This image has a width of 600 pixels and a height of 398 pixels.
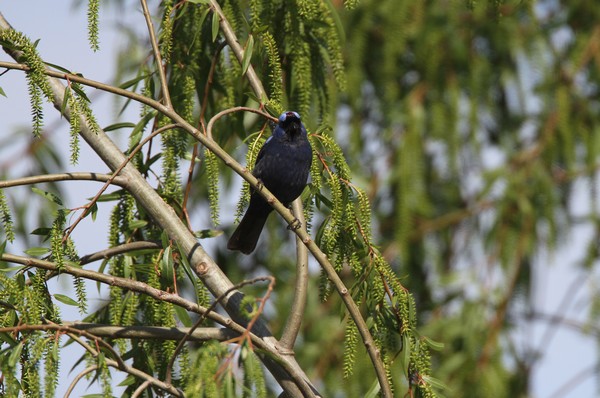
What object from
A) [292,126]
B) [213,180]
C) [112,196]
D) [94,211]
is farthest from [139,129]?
[292,126]

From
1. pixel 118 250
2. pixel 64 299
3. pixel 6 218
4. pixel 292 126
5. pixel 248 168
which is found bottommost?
pixel 64 299

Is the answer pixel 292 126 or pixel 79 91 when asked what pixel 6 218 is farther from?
pixel 292 126

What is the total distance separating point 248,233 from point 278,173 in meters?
0.31

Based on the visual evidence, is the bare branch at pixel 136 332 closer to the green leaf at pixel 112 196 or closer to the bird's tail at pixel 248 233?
the green leaf at pixel 112 196

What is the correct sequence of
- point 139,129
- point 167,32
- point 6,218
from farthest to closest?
point 139,129 < point 167,32 < point 6,218

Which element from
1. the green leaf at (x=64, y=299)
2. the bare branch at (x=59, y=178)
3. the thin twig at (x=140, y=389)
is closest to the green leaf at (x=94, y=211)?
the bare branch at (x=59, y=178)

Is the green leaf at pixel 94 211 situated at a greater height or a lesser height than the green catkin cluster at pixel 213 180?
lesser

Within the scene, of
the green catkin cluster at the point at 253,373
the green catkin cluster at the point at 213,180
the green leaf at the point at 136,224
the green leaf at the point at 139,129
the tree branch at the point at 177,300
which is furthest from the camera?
the green leaf at the point at 139,129

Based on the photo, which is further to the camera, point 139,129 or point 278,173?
point 278,173

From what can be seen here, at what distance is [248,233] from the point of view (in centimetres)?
427

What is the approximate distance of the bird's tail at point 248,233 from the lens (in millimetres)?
4230

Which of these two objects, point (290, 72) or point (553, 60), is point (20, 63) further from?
point (553, 60)

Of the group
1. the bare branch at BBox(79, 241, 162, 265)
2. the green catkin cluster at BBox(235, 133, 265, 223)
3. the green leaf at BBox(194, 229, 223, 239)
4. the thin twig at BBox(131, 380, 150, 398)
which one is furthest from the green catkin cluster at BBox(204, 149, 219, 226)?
the thin twig at BBox(131, 380, 150, 398)

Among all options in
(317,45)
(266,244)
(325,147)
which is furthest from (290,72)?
(266,244)
